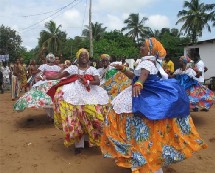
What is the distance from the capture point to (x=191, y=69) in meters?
8.19

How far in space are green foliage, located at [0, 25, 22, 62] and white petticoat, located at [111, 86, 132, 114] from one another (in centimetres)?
3842

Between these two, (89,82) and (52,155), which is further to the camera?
(52,155)

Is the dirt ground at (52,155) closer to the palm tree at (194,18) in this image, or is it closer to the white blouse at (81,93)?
the white blouse at (81,93)

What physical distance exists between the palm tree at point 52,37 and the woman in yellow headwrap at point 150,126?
137ft

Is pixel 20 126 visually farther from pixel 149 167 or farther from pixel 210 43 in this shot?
pixel 210 43

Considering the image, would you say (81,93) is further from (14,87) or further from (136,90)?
(14,87)

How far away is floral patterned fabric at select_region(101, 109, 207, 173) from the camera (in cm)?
Answer: 395

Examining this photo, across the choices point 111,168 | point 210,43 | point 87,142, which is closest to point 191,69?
point 87,142

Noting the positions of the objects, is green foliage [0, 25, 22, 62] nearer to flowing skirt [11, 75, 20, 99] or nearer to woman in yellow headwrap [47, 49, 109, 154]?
flowing skirt [11, 75, 20, 99]

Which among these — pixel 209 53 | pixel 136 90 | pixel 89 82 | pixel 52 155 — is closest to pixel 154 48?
pixel 136 90

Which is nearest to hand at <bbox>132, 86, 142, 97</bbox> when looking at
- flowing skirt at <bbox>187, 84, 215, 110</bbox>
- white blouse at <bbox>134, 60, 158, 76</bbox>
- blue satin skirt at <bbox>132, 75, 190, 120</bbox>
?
blue satin skirt at <bbox>132, 75, 190, 120</bbox>

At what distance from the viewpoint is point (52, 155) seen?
227 inches

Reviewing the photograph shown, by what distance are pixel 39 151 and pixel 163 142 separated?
2.83 m

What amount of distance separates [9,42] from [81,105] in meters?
38.4
